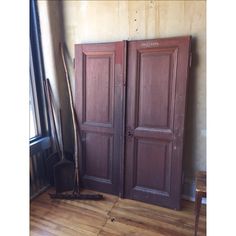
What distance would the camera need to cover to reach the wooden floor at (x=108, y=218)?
2152mm

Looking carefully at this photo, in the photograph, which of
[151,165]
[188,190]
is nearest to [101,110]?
[151,165]

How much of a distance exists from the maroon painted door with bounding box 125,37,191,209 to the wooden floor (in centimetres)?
16

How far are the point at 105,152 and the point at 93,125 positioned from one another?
0.38 m

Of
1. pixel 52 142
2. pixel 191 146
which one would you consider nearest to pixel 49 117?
pixel 52 142

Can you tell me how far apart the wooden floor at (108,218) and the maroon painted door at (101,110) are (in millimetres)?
315

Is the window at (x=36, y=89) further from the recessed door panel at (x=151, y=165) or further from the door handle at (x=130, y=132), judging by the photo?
the recessed door panel at (x=151, y=165)

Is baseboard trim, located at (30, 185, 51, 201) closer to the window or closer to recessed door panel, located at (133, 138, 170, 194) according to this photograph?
the window

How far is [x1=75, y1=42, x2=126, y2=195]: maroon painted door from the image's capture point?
257 centimetres

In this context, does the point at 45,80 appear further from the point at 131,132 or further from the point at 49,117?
the point at 131,132

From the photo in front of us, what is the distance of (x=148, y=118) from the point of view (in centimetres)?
248

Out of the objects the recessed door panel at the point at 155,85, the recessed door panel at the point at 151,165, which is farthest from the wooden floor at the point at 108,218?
the recessed door panel at the point at 155,85

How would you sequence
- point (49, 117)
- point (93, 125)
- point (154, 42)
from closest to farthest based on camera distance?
point (154, 42)
point (93, 125)
point (49, 117)

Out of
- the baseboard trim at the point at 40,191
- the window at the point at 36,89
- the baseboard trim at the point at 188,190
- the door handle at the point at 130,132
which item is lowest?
the baseboard trim at the point at 40,191

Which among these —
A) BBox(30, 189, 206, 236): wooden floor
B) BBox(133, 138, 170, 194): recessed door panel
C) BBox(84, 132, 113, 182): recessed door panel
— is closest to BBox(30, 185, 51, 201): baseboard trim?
BBox(30, 189, 206, 236): wooden floor
